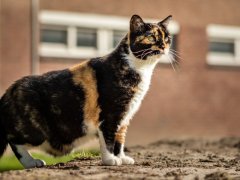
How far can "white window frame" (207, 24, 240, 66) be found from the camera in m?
18.0

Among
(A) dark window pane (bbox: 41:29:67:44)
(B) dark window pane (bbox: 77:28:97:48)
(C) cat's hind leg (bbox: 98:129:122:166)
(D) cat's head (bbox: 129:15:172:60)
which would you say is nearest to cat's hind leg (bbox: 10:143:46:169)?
(C) cat's hind leg (bbox: 98:129:122:166)

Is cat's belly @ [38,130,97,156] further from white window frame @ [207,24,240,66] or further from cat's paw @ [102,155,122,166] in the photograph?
white window frame @ [207,24,240,66]

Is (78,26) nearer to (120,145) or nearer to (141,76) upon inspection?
(120,145)

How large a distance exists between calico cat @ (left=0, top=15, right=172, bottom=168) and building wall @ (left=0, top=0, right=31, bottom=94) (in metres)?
8.79

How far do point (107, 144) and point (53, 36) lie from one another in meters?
9.98

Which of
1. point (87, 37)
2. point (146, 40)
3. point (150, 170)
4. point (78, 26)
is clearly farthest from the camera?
point (87, 37)

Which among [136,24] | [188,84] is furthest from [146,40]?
[188,84]

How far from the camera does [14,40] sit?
1510 cm

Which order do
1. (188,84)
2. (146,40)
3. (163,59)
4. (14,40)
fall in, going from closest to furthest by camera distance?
(146,40) < (14,40) < (163,59) < (188,84)

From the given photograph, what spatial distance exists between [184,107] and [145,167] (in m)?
11.0

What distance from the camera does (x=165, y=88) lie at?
1705 cm

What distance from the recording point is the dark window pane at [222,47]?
18348 mm

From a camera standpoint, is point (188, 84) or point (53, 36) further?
point (188, 84)

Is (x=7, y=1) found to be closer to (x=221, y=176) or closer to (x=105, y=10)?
(x=105, y=10)
